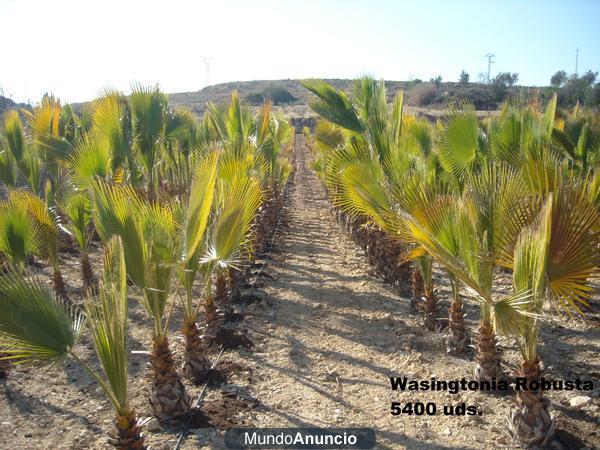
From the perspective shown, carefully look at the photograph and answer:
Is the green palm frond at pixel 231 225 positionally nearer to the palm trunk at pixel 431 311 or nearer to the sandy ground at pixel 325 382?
the sandy ground at pixel 325 382

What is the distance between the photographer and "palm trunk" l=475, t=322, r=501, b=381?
14.3 ft

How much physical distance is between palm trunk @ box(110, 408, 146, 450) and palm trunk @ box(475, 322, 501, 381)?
2.82 m

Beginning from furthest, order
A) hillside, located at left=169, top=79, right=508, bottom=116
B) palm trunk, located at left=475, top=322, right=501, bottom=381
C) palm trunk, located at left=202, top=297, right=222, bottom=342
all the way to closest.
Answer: hillside, located at left=169, top=79, right=508, bottom=116
palm trunk, located at left=202, top=297, right=222, bottom=342
palm trunk, located at left=475, top=322, right=501, bottom=381

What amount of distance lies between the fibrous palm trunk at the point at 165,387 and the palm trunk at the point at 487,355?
248cm

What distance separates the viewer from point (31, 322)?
2.70 m

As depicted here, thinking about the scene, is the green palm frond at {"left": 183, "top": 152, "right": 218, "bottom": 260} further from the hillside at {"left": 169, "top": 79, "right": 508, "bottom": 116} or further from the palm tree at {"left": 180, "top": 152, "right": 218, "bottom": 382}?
the hillside at {"left": 169, "top": 79, "right": 508, "bottom": 116}

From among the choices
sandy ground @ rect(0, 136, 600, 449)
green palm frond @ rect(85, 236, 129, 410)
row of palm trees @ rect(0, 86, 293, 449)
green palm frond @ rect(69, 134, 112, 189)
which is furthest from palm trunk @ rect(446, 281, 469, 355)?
green palm frond @ rect(69, 134, 112, 189)

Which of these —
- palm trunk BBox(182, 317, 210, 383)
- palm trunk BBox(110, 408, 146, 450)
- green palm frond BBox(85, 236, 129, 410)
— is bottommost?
palm trunk BBox(182, 317, 210, 383)

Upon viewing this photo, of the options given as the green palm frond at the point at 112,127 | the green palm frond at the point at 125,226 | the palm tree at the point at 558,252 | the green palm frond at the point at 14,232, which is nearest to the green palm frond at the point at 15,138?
the green palm frond at the point at 112,127

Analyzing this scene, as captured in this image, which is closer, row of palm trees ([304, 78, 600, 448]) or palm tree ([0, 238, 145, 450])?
palm tree ([0, 238, 145, 450])

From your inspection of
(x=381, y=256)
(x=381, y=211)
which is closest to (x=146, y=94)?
(x=381, y=256)

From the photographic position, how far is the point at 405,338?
5.70 m

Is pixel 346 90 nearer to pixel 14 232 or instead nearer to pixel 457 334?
pixel 457 334

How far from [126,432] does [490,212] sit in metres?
2.73
